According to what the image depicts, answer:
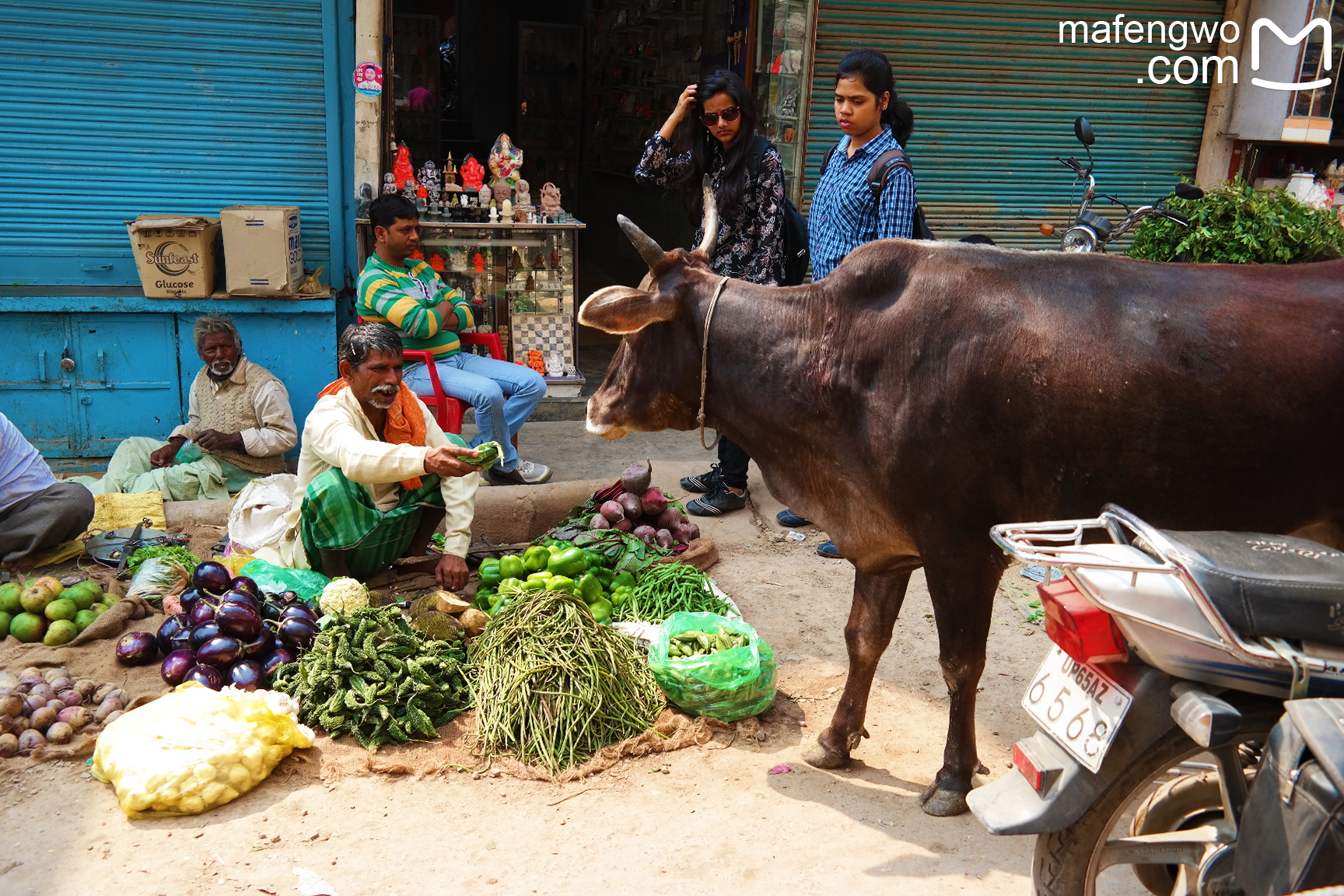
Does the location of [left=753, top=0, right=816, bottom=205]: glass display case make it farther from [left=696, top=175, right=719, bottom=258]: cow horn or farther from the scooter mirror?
[left=696, top=175, right=719, bottom=258]: cow horn

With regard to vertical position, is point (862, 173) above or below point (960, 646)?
above

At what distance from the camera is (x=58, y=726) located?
12.5ft

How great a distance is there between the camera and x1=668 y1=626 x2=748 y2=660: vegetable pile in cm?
409

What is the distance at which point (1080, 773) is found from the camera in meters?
2.44

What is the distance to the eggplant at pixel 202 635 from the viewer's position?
13.6ft

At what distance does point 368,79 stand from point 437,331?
1.86m

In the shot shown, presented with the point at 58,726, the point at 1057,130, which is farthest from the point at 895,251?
the point at 1057,130

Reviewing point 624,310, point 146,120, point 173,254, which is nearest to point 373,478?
point 624,310

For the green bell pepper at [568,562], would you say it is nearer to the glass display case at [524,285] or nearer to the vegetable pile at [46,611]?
the vegetable pile at [46,611]

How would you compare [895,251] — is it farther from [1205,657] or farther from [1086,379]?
[1205,657]

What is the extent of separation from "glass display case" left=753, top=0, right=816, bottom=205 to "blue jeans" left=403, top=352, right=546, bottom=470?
250cm

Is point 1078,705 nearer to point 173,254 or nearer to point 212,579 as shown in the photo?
point 212,579

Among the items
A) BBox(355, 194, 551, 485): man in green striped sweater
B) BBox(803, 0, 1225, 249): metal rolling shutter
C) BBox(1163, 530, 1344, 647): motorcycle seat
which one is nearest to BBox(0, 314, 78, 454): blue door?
BBox(355, 194, 551, 485): man in green striped sweater

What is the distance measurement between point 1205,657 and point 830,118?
6238mm
